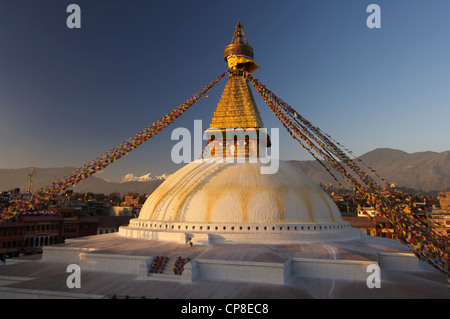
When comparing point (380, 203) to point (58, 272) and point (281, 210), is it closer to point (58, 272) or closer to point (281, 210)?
point (281, 210)

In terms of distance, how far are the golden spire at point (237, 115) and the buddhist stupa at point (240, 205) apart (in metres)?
0.06

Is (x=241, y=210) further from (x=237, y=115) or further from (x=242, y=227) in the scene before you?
(x=237, y=115)

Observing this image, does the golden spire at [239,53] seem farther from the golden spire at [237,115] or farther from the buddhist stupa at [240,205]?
the buddhist stupa at [240,205]

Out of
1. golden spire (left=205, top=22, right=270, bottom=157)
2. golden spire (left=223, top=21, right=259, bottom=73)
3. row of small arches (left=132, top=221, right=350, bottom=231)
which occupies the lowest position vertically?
row of small arches (left=132, top=221, right=350, bottom=231)

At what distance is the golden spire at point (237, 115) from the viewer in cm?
1956

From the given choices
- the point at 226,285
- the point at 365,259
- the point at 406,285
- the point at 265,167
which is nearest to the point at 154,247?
the point at 226,285

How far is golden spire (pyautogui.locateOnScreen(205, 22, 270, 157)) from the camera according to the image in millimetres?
19562

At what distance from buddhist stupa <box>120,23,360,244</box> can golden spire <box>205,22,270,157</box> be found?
0.21 ft

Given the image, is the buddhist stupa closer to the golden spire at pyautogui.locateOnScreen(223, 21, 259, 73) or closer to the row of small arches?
the row of small arches

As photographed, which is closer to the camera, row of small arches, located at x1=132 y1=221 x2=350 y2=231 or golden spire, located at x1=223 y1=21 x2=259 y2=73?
row of small arches, located at x1=132 y1=221 x2=350 y2=231

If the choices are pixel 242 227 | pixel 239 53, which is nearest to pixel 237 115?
pixel 239 53

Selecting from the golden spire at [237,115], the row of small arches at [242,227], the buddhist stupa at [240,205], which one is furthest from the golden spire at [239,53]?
the row of small arches at [242,227]

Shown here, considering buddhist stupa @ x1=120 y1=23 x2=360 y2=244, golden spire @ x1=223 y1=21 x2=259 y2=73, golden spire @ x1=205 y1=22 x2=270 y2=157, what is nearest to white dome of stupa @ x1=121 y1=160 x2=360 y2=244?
buddhist stupa @ x1=120 y1=23 x2=360 y2=244
